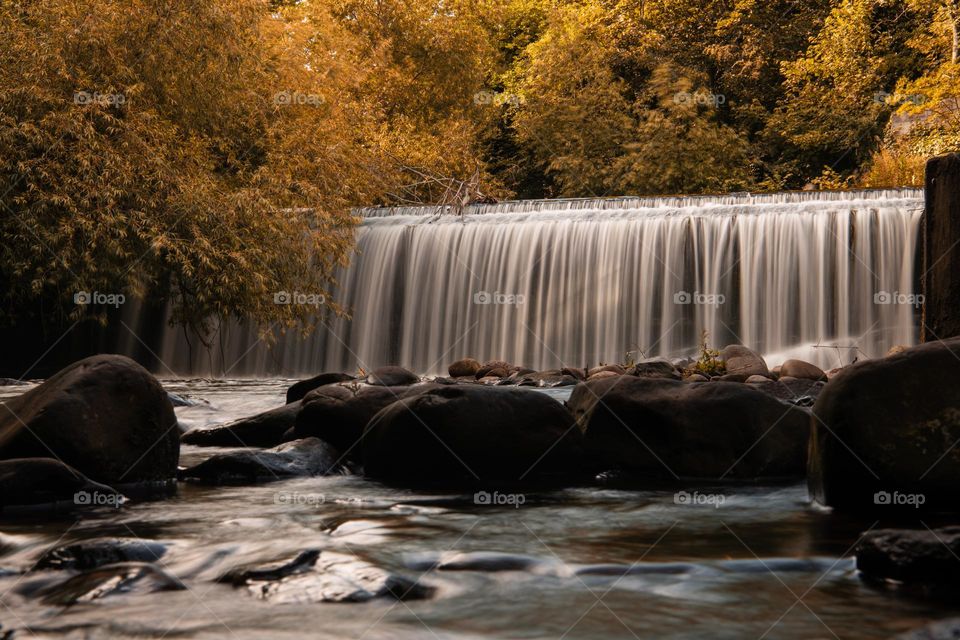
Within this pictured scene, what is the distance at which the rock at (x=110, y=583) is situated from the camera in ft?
14.7

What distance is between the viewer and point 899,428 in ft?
20.1

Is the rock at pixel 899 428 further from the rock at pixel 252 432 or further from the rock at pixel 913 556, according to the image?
the rock at pixel 252 432

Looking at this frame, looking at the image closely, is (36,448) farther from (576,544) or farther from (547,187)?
(547,187)

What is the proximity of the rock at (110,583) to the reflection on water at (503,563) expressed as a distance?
71 millimetres

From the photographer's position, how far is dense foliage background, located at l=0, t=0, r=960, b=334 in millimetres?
16344

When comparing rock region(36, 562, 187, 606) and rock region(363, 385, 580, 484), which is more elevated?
rock region(363, 385, 580, 484)

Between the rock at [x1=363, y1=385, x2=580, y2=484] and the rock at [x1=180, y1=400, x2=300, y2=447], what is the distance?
5.77 feet

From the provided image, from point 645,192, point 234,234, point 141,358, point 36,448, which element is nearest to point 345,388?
point 36,448

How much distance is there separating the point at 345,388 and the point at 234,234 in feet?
28.1

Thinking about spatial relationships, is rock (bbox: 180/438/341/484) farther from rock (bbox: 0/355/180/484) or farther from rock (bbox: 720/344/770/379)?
rock (bbox: 720/344/770/379)

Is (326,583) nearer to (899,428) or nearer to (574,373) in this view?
(899,428)

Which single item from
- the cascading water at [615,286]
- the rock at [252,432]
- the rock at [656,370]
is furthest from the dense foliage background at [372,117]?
the rock at [252,432]

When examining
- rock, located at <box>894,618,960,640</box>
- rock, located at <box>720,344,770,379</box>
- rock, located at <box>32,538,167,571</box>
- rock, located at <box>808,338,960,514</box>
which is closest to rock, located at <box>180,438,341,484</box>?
rock, located at <box>32,538,167,571</box>

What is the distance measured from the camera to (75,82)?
16984 mm
